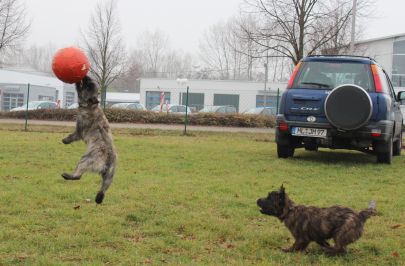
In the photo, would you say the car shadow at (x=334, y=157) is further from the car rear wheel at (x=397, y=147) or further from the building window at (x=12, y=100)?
the building window at (x=12, y=100)

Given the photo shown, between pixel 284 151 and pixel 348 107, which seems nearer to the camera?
pixel 348 107

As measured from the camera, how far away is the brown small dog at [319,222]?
4.88 meters

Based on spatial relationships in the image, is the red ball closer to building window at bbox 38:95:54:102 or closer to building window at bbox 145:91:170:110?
building window at bbox 145:91:170:110

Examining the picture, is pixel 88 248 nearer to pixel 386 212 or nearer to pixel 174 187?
pixel 174 187

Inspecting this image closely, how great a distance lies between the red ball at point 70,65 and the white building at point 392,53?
41137mm

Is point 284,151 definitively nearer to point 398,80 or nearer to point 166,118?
point 166,118

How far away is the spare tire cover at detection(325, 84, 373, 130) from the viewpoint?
30.5 ft

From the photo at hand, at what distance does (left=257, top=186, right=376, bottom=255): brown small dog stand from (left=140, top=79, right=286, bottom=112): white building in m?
36.7

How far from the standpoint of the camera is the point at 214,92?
46031mm

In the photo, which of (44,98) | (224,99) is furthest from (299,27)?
(44,98)

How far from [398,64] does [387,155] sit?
35056 mm

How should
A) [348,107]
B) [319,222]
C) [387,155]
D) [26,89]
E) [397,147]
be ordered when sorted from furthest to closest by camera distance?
[26,89], [397,147], [387,155], [348,107], [319,222]

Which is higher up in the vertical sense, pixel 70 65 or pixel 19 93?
pixel 19 93

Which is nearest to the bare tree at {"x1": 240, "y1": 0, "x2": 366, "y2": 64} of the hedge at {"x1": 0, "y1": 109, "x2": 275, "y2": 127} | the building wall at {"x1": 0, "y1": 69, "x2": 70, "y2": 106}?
the hedge at {"x1": 0, "y1": 109, "x2": 275, "y2": 127}
